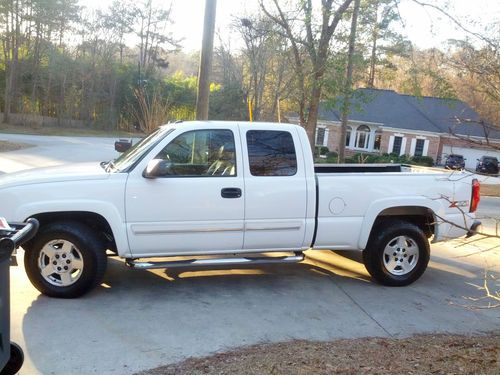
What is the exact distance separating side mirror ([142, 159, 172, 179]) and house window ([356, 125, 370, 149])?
46.0 metres

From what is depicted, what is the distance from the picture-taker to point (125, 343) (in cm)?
421

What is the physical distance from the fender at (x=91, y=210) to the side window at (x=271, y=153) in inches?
60.4

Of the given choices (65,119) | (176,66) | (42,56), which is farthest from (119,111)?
(176,66)

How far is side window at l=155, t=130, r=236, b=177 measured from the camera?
5.40 metres

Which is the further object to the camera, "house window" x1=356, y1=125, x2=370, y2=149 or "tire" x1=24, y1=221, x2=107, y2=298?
"house window" x1=356, y1=125, x2=370, y2=149

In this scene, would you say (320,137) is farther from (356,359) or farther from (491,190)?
(356,359)

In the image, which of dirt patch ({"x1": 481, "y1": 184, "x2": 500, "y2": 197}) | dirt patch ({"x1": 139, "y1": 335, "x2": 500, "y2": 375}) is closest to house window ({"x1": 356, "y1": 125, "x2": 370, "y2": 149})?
dirt patch ({"x1": 481, "y1": 184, "x2": 500, "y2": 197})

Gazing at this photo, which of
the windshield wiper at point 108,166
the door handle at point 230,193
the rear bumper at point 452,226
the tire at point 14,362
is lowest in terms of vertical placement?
the tire at point 14,362

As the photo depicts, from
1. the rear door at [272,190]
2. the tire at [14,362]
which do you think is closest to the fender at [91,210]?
the rear door at [272,190]

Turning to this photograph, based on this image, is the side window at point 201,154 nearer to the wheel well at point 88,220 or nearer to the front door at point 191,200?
the front door at point 191,200

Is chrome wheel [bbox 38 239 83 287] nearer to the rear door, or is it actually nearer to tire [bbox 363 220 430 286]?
the rear door

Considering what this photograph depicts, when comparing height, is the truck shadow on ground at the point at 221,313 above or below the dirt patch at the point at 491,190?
below

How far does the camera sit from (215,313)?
497 cm

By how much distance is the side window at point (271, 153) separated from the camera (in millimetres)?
5590
